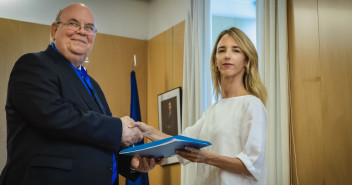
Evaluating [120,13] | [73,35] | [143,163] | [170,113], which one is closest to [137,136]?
[143,163]

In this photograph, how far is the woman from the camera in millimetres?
2477

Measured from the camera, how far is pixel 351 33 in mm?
3422

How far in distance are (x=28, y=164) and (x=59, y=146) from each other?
0.16 meters

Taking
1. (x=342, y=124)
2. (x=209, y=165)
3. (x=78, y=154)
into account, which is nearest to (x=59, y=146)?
(x=78, y=154)

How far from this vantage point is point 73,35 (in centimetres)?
262

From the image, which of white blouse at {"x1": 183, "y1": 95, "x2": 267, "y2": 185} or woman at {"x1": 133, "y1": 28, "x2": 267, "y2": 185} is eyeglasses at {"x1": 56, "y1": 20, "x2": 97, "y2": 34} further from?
white blouse at {"x1": 183, "y1": 95, "x2": 267, "y2": 185}

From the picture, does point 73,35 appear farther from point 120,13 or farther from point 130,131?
point 120,13

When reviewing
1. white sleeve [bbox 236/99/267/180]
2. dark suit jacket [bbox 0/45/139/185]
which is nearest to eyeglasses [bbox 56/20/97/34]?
dark suit jacket [bbox 0/45/139/185]

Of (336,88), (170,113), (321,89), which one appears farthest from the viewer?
(170,113)

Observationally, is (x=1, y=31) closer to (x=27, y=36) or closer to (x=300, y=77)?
(x=27, y=36)

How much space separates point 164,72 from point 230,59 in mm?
3592

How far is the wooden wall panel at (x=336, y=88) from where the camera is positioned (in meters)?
3.38

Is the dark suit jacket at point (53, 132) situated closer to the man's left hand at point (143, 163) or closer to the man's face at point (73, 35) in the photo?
the man's face at point (73, 35)

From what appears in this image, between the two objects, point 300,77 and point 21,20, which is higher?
point 21,20
